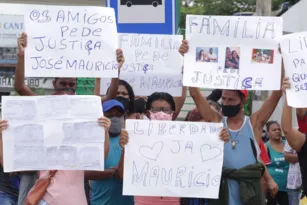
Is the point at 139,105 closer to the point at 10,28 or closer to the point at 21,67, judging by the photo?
the point at 21,67

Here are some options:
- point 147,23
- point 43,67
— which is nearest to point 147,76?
point 147,23

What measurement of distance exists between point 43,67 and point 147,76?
5.62 ft

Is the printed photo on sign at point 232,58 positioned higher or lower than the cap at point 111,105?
higher

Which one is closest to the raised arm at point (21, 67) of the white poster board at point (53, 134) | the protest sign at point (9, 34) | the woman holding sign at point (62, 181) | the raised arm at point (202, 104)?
the woman holding sign at point (62, 181)

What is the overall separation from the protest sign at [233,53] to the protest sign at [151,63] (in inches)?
47.4

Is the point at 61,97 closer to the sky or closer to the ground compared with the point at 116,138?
closer to the sky

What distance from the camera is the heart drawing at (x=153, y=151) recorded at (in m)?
5.37

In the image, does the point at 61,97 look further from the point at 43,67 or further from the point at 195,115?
the point at 195,115

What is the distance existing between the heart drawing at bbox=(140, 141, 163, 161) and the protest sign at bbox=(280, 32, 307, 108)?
3.47ft

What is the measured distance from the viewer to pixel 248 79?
5.50 metres

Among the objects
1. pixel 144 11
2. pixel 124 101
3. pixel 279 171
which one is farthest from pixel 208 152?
pixel 279 171

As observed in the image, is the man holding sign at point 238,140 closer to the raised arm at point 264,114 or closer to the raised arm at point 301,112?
the raised arm at point 264,114

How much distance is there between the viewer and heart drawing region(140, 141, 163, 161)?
537 centimetres

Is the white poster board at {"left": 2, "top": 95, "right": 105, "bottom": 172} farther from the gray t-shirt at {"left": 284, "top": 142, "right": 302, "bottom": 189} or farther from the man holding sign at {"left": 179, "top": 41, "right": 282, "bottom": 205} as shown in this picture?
the gray t-shirt at {"left": 284, "top": 142, "right": 302, "bottom": 189}
